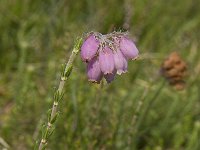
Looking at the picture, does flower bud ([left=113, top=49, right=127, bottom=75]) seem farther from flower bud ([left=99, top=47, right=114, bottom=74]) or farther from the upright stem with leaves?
the upright stem with leaves

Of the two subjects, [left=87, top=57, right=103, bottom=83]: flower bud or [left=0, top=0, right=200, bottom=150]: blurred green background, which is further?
[left=0, top=0, right=200, bottom=150]: blurred green background

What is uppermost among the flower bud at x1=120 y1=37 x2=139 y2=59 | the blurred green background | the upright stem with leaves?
the blurred green background

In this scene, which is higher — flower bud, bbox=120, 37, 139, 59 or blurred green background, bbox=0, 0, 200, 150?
blurred green background, bbox=0, 0, 200, 150

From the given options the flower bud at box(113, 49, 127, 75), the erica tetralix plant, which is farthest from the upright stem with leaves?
the flower bud at box(113, 49, 127, 75)

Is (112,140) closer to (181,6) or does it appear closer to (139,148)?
(139,148)

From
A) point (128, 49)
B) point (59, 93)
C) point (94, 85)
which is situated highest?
point (94, 85)

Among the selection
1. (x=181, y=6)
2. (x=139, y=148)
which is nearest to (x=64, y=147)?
(x=139, y=148)

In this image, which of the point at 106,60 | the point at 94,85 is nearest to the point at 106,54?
the point at 106,60

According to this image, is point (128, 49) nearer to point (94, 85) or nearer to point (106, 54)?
point (106, 54)
